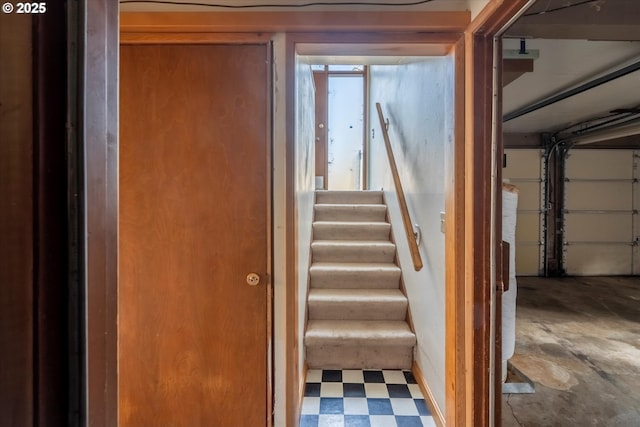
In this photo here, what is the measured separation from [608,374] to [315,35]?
10.6 ft

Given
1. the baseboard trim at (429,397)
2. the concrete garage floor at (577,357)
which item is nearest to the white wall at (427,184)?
the baseboard trim at (429,397)

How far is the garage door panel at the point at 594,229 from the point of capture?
5375mm

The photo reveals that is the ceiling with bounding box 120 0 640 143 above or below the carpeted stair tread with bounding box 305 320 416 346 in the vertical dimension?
above

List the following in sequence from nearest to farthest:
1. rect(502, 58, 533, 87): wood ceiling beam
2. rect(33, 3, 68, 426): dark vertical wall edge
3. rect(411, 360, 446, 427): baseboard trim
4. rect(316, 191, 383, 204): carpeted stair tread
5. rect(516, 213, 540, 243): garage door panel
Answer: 1. rect(33, 3, 68, 426): dark vertical wall edge
2. rect(411, 360, 446, 427): baseboard trim
3. rect(502, 58, 533, 87): wood ceiling beam
4. rect(316, 191, 383, 204): carpeted stair tread
5. rect(516, 213, 540, 243): garage door panel

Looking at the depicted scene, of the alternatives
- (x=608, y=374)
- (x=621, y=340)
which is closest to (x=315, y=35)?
(x=608, y=374)

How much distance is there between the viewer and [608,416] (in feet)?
6.22

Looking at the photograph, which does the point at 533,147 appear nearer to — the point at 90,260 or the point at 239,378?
the point at 239,378

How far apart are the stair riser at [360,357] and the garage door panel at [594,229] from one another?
4965 mm

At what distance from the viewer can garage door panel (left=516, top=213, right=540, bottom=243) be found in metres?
5.39

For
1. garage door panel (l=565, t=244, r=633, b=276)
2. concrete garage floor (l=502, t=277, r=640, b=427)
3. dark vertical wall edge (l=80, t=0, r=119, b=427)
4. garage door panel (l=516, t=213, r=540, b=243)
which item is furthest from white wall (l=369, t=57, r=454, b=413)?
garage door panel (l=565, t=244, r=633, b=276)

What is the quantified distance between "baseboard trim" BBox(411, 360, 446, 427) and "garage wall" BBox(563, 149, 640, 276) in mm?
4948

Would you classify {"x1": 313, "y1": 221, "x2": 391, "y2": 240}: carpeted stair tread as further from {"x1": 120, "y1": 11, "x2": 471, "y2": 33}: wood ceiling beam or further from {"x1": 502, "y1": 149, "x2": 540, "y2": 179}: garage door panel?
{"x1": 502, "y1": 149, "x2": 540, "y2": 179}: garage door panel

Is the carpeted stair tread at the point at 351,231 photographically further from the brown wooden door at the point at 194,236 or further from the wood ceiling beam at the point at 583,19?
the wood ceiling beam at the point at 583,19

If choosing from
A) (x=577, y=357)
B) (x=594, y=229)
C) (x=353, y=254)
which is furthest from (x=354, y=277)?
(x=594, y=229)
